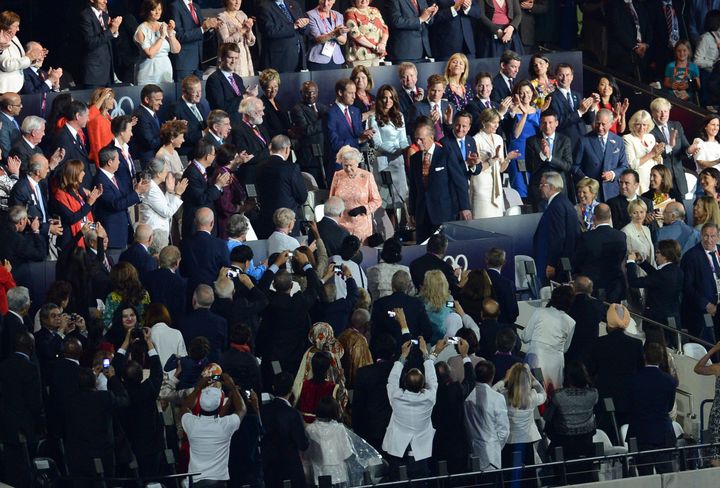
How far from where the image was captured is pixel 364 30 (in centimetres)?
2072

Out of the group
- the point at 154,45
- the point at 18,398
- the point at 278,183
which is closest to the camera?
the point at 18,398

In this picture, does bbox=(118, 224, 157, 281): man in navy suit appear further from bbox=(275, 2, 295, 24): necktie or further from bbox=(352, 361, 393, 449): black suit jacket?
bbox=(275, 2, 295, 24): necktie

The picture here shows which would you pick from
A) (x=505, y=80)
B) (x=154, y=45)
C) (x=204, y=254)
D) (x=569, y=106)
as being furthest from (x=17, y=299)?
(x=569, y=106)

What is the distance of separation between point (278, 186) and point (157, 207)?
Answer: 1.09 m

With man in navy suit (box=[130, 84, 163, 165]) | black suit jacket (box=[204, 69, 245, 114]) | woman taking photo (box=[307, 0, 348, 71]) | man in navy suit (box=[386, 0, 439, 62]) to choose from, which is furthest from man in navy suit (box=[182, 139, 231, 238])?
man in navy suit (box=[386, 0, 439, 62])

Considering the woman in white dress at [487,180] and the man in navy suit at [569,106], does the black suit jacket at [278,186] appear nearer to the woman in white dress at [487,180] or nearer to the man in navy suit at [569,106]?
the woman in white dress at [487,180]

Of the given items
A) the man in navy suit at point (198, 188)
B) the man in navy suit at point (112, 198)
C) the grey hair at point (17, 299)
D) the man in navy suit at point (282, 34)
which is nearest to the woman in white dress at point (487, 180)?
the man in navy suit at point (282, 34)

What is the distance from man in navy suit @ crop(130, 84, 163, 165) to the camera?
18.6 m

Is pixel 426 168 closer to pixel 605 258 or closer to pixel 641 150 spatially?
pixel 605 258

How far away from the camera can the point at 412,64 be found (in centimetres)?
2006

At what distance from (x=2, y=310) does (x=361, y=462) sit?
3.19 metres

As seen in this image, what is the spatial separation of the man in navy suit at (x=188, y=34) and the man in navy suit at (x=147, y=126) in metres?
1.43

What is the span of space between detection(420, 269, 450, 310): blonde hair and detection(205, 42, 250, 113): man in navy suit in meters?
4.15

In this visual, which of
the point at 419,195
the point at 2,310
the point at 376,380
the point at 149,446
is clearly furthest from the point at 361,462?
the point at 419,195
